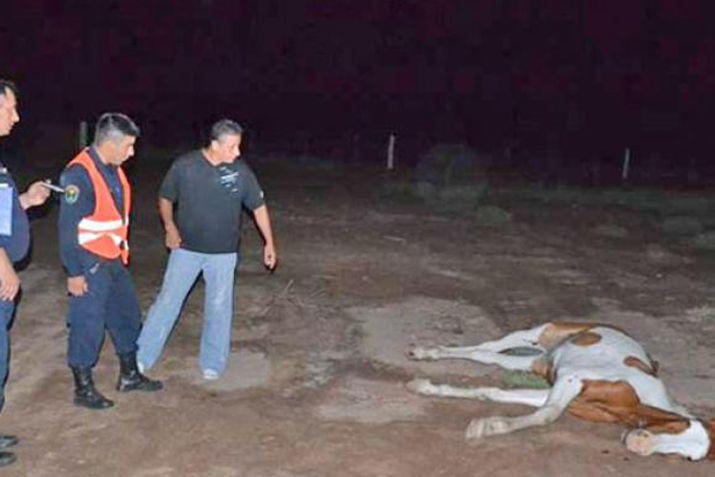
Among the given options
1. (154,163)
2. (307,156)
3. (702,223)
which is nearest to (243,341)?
(702,223)

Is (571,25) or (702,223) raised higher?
(571,25)

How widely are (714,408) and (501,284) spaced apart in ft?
12.6

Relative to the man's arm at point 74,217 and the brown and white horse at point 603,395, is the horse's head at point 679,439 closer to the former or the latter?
the brown and white horse at point 603,395

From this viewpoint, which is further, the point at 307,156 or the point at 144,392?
the point at 307,156

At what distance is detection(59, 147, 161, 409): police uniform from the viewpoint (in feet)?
18.8

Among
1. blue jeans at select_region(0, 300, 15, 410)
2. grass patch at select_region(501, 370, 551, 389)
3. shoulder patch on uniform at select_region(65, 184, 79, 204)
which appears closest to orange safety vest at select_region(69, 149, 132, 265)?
shoulder patch on uniform at select_region(65, 184, 79, 204)

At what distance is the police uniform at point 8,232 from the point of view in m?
5.11

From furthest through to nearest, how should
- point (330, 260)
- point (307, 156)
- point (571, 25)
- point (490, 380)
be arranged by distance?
point (571, 25) < point (307, 156) < point (330, 260) < point (490, 380)

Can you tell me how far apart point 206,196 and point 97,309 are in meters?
1.04

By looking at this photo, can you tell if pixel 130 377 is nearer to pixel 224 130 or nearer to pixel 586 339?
pixel 224 130

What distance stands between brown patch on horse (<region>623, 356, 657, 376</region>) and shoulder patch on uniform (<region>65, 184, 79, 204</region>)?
3.63 meters

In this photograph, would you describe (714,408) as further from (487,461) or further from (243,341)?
(243,341)

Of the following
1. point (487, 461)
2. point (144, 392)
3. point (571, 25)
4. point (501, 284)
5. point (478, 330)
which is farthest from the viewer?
point (571, 25)

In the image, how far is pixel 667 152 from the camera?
96.2 feet
